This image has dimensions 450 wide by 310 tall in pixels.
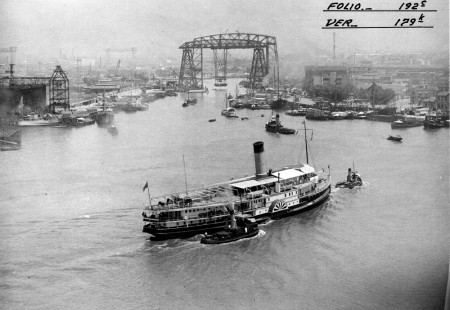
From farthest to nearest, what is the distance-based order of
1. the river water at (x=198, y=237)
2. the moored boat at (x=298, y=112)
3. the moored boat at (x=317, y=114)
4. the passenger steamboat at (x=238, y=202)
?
the moored boat at (x=317, y=114) < the moored boat at (x=298, y=112) < the passenger steamboat at (x=238, y=202) < the river water at (x=198, y=237)

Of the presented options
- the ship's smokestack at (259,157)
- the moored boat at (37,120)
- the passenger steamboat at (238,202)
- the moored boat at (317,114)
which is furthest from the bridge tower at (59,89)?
the moored boat at (317,114)

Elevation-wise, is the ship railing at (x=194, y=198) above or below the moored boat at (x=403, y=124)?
below

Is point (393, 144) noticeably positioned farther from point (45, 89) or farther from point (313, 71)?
point (45, 89)

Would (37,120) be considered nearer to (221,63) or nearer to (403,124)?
(221,63)

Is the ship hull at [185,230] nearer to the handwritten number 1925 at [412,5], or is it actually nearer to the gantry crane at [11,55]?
the gantry crane at [11,55]

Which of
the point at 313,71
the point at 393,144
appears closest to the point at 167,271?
the point at 313,71

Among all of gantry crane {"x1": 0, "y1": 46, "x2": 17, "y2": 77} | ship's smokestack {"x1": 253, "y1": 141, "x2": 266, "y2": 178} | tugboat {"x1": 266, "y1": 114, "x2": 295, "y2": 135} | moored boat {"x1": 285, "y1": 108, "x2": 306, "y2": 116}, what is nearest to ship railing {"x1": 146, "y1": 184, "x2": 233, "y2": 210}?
ship's smokestack {"x1": 253, "y1": 141, "x2": 266, "y2": 178}
